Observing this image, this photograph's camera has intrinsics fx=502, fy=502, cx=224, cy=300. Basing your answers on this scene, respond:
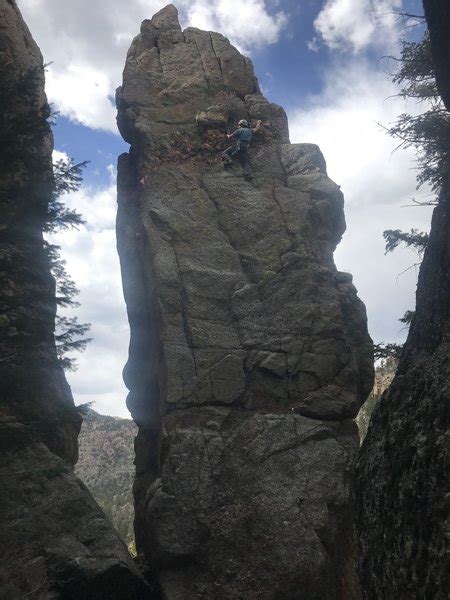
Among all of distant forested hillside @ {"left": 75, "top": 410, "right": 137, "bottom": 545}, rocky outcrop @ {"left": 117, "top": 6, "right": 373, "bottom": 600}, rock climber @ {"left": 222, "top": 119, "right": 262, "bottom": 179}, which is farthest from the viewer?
distant forested hillside @ {"left": 75, "top": 410, "right": 137, "bottom": 545}

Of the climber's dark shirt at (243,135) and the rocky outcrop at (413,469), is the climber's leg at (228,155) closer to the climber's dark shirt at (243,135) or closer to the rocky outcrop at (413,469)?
the climber's dark shirt at (243,135)

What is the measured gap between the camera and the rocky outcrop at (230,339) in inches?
509

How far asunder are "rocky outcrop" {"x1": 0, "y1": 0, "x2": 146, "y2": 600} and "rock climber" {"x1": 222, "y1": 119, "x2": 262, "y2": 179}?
744 cm

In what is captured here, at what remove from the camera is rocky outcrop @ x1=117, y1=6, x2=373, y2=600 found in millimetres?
12938

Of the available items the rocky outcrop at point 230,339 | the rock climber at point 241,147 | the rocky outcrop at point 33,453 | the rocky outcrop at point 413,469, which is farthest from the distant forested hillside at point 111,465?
the rocky outcrop at point 413,469

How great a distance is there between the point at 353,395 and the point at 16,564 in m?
10.2

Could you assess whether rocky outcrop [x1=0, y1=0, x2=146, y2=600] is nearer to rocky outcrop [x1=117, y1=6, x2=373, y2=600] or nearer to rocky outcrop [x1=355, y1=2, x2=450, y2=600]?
rocky outcrop [x1=117, y1=6, x2=373, y2=600]

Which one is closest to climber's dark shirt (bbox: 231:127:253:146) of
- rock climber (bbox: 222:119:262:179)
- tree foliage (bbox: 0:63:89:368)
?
rock climber (bbox: 222:119:262:179)

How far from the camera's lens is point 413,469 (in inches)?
163

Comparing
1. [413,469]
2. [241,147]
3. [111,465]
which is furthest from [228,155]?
[111,465]

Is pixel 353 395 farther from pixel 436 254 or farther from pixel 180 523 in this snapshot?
pixel 436 254

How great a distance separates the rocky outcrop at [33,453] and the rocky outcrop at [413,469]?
8.17 m

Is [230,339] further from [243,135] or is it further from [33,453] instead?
[243,135]

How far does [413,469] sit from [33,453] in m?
11.5
